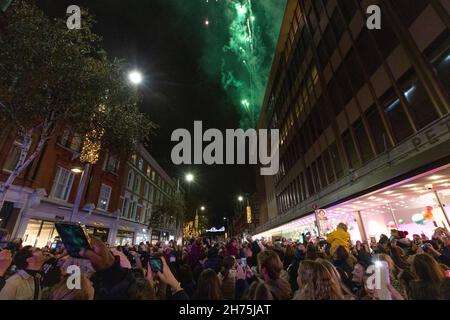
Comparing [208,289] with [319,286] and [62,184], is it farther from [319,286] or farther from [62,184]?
Answer: [62,184]

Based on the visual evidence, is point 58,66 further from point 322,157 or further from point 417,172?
point 322,157

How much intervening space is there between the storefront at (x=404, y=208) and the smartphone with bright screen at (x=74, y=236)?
11.1m

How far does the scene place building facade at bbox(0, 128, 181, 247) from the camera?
12938 mm

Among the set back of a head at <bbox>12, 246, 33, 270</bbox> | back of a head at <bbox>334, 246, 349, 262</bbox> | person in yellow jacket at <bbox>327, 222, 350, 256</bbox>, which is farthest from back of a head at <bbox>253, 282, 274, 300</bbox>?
person in yellow jacket at <bbox>327, 222, 350, 256</bbox>

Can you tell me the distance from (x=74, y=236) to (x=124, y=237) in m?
27.7

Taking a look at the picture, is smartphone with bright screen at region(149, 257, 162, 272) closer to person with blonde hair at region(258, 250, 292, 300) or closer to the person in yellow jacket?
person with blonde hair at region(258, 250, 292, 300)

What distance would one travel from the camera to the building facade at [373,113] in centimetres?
850

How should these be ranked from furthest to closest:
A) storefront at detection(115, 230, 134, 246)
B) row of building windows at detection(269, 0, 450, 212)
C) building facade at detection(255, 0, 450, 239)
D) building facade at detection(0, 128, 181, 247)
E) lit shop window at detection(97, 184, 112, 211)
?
storefront at detection(115, 230, 134, 246)
lit shop window at detection(97, 184, 112, 211)
building facade at detection(0, 128, 181, 247)
row of building windows at detection(269, 0, 450, 212)
building facade at detection(255, 0, 450, 239)

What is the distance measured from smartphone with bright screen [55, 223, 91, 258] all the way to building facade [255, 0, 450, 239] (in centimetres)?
1011

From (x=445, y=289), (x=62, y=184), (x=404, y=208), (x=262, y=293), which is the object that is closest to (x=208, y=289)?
(x=262, y=293)

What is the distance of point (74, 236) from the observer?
9.85 feet

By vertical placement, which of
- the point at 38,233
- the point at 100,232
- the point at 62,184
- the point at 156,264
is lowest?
the point at 156,264
